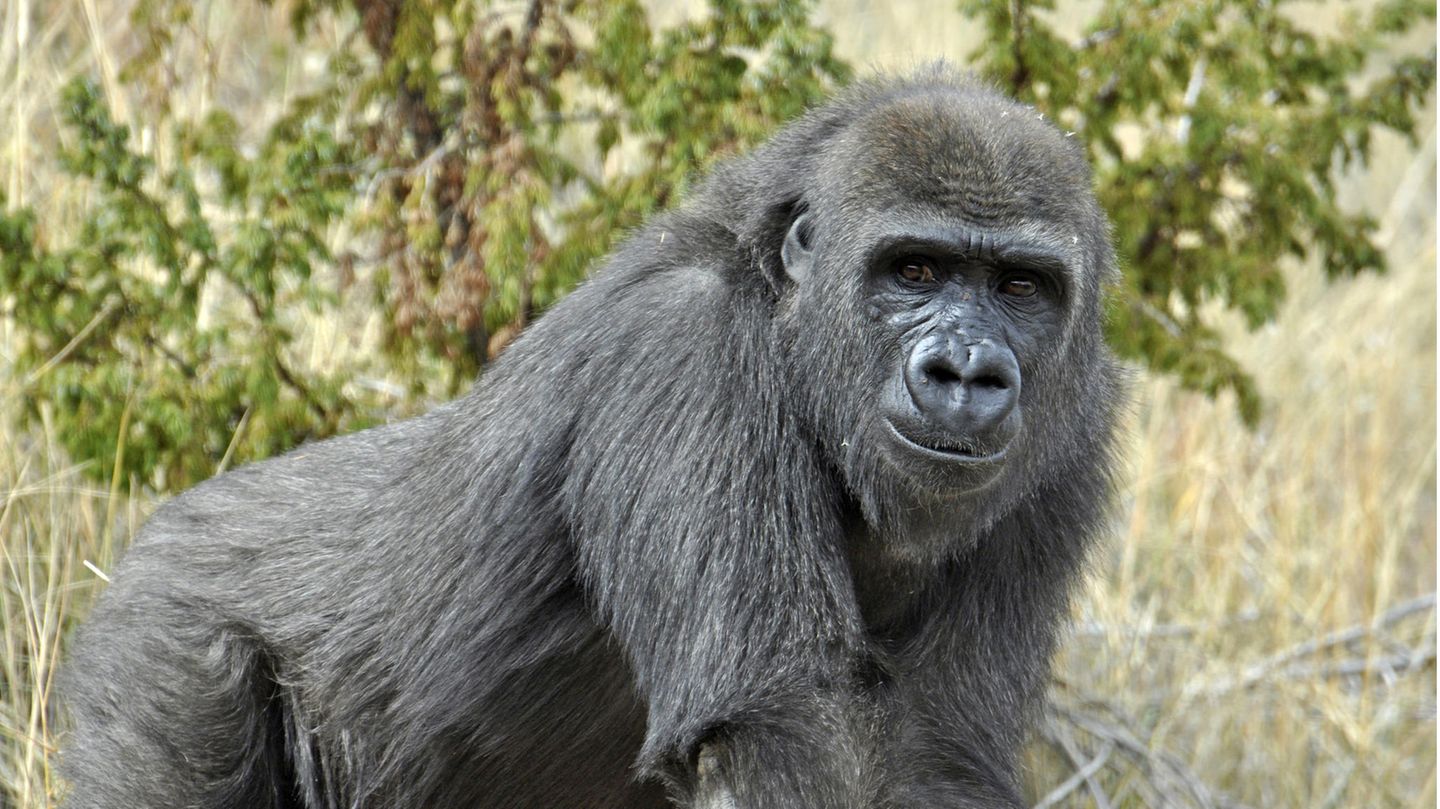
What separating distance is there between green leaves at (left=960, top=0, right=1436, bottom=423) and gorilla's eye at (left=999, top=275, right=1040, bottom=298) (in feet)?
5.83

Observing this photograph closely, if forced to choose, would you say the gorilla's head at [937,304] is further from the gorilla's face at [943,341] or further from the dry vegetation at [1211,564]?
the dry vegetation at [1211,564]

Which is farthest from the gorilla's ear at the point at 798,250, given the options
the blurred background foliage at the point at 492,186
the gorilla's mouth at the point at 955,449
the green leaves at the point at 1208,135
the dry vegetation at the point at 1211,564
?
the green leaves at the point at 1208,135

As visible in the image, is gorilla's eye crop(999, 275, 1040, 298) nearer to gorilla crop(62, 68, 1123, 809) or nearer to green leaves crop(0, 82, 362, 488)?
gorilla crop(62, 68, 1123, 809)

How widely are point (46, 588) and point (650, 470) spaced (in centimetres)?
278

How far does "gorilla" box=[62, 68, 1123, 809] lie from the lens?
3.51 metres

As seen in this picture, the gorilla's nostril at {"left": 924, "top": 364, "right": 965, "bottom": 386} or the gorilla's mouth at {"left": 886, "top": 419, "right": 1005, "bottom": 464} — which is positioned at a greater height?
the gorilla's nostril at {"left": 924, "top": 364, "right": 965, "bottom": 386}

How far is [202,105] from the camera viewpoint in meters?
6.87

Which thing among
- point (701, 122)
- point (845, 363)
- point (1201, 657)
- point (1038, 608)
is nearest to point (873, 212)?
point (845, 363)

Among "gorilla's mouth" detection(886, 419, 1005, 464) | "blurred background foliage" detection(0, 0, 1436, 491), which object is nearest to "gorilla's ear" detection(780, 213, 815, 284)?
"gorilla's mouth" detection(886, 419, 1005, 464)

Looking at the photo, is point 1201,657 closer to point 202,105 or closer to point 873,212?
point 873,212

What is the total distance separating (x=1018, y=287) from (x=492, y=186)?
208 cm

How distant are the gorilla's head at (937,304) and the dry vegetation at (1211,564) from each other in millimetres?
1234

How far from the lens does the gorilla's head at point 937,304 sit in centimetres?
352

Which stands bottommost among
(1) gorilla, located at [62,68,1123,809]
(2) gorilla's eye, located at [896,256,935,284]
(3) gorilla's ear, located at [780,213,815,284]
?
(1) gorilla, located at [62,68,1123,809]
